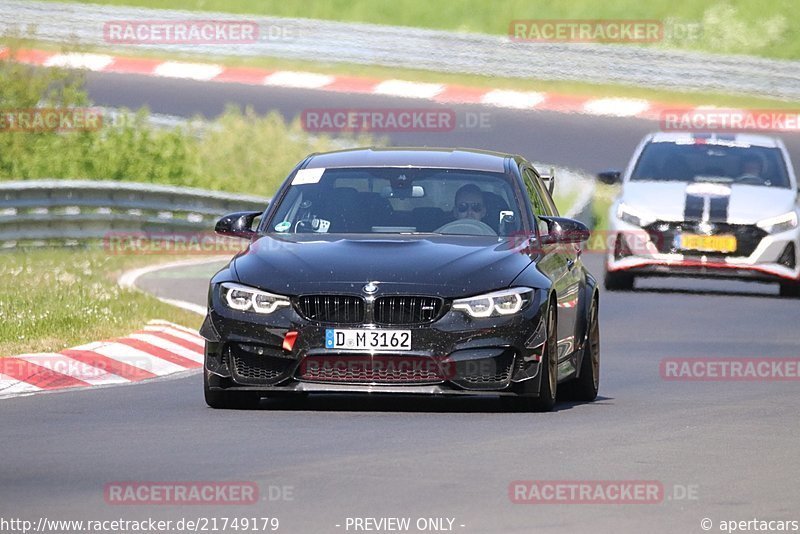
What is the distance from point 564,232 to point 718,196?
368 inches

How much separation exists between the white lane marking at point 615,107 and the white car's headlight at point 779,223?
1572cm

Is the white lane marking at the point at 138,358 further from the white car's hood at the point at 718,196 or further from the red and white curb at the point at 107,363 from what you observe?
the white car's hood at the point at 718,196

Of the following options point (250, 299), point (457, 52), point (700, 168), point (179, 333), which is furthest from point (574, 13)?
point (250, 299)

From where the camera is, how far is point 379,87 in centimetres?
3862

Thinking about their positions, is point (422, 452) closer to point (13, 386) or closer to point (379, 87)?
point (13, 386)

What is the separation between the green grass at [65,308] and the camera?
15.0 meters

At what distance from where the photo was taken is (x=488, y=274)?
38.3 ft

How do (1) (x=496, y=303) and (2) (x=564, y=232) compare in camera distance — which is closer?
(1) (x=496, y=303)

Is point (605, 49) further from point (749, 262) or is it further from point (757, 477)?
point (757, 477)

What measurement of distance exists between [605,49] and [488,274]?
27.4 metres

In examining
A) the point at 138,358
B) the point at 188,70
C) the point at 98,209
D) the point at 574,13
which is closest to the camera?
the point at 138,358

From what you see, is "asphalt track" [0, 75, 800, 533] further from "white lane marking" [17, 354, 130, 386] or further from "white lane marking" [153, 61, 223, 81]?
"white lane marking" [153, 61, 223, 81]

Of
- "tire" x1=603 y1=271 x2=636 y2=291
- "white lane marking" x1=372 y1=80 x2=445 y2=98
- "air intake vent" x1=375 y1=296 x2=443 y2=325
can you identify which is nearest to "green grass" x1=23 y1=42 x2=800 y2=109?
"white lane marking" x1=372 y1=80 x2=445 y2=98

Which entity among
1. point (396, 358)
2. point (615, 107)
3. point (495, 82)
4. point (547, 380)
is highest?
point (396, 358)
